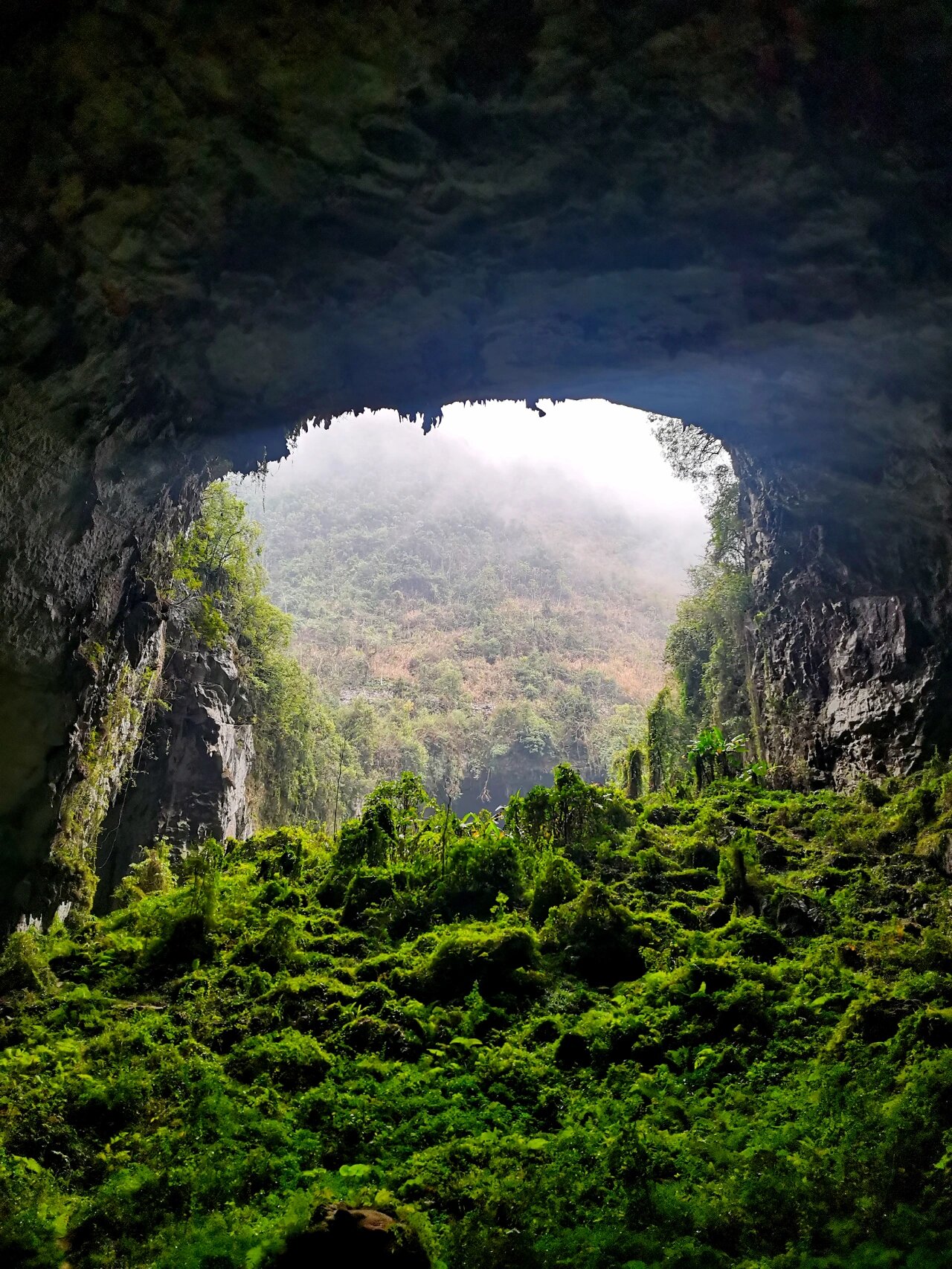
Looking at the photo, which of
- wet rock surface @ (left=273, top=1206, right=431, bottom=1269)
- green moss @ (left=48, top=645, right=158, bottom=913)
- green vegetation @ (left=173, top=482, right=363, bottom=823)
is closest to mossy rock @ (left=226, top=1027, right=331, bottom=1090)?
wet rock surface @ (left=273, top=1206, right=431, bottom=1269)

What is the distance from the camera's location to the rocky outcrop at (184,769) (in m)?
14.9

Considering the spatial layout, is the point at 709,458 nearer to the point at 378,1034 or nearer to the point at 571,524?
the point at 378,1034

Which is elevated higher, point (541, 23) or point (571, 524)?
point (571, 524)

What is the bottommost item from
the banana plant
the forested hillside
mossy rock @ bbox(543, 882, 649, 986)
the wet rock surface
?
the wet rock surface

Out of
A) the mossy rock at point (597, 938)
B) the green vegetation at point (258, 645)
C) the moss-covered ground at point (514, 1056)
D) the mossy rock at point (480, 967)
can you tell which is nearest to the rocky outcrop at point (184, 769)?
the green vegetation at point (258, 645)

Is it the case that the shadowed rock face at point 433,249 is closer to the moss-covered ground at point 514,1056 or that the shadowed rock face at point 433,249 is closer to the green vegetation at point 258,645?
the moss-covered ground at point 514,1056

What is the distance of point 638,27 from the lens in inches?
199

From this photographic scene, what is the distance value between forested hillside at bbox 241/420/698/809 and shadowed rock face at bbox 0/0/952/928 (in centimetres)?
2334

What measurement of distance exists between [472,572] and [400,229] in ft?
231

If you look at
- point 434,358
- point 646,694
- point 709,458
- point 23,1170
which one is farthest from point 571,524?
point 23,1170

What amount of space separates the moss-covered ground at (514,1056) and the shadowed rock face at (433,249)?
2.73 metres

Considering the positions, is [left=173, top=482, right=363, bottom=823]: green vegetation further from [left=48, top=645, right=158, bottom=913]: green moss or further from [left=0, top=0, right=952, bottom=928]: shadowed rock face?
[left=0, top=0, right=952, bottom=928]: shadowed rock face

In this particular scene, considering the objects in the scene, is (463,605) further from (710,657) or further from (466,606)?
(710,657)

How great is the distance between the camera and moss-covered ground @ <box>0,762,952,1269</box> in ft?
11.5
